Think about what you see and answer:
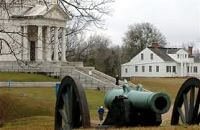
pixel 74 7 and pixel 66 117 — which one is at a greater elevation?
pixel 74 7

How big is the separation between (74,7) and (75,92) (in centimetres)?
1849

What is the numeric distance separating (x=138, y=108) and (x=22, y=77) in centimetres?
4926

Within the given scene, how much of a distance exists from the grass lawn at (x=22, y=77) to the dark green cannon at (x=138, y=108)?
46154 millimetres

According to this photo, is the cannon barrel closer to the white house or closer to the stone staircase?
the stone staircase

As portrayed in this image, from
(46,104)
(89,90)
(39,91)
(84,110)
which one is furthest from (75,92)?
(89,90)

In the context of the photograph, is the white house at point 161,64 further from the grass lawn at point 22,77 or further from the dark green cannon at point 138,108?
the dark green cannon at point 138,108

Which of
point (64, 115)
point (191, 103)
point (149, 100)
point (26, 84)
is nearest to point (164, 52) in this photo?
point (26, 84)

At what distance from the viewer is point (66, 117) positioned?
45.6 feet

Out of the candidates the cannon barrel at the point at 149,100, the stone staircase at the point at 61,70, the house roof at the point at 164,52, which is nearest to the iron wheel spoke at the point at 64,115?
the cannon barrel at the point at 149,100

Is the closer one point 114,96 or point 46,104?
point 114,96

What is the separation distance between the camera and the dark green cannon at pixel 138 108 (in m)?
13.0

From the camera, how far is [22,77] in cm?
6178

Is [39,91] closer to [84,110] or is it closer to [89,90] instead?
[89,90]

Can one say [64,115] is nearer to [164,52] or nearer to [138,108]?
[138,108]
